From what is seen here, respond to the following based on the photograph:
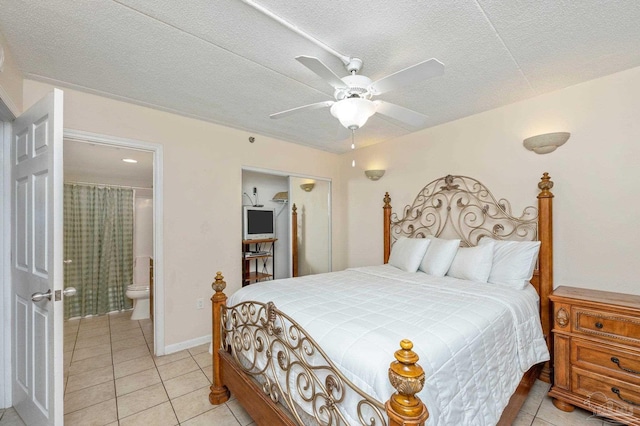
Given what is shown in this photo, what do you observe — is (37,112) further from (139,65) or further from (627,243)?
(627,243)

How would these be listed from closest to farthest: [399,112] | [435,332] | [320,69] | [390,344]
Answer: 1. [390,344]
2. [435,332]
3. [320,69]
4. [399,112]

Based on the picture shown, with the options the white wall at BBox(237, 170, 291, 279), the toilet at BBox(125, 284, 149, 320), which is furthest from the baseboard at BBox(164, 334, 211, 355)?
the white wall at BBox(237, 170, 291, 279)

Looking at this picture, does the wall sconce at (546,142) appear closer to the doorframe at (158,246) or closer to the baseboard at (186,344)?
the doorframe at (158,246)

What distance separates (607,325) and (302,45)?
2.77 meters

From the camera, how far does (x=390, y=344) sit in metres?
1.19

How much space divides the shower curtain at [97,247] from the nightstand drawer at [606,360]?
5.48m

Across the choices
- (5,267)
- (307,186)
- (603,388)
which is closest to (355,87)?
(603,388)

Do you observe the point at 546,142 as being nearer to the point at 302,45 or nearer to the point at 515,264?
the point at 515,264

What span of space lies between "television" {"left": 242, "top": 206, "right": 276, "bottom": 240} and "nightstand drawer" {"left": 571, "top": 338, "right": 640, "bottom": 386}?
3.81 meters

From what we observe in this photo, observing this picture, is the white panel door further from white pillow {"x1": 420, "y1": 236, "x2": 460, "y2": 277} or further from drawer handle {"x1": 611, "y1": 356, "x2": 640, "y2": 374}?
drawer handle {"x1": 611, "y1": 356, "x2": 640, "y2": 374}

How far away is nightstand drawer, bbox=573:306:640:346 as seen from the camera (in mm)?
1716

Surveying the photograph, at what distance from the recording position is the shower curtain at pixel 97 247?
3895mm

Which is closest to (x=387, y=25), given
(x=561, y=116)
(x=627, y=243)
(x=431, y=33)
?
(x=431, y=33)

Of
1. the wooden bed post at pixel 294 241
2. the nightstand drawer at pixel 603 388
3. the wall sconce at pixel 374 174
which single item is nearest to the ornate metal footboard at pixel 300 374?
the nightstand drawer at pixel 603 388
